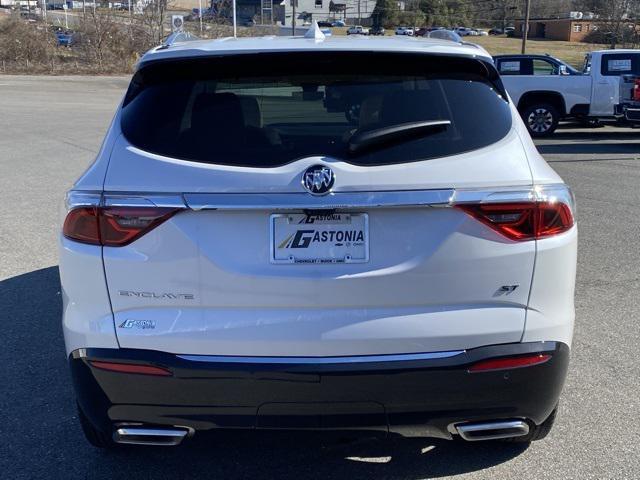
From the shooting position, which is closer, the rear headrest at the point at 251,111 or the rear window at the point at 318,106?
the rear window at the point at 318,106

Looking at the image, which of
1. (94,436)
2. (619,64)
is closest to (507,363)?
(94,436)

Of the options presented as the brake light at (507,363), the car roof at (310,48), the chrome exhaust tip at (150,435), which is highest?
the car roof at (310,48)

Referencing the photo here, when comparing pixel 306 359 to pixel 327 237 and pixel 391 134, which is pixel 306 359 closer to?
pixel 327 237

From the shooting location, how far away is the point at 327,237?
269 cm

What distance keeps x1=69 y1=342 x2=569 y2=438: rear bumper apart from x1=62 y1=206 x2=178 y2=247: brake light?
0.43 meters

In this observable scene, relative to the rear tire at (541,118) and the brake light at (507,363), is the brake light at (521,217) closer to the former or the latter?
the brake light at (507,363)

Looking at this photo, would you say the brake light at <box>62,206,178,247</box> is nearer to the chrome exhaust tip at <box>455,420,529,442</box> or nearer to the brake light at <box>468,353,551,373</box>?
the brake light at <box>468,353,551,373</box>

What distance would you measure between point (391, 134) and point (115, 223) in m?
1.08

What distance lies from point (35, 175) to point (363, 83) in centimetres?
943

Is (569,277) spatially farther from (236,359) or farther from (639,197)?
(639,197)

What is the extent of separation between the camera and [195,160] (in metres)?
2.76

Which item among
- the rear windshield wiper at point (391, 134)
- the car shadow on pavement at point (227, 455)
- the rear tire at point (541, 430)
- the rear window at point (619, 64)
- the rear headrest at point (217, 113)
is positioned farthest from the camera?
the rear window at point (619, 64)

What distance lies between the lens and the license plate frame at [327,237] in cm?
268

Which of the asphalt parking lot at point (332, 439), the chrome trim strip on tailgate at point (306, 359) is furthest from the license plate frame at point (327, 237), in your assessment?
the asphalt parking lot at point (332, 439)
